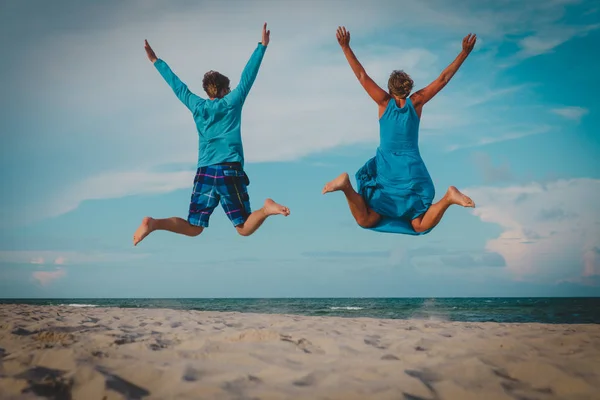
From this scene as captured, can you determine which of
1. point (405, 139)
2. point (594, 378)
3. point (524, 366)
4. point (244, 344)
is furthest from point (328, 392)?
point (405, 139)

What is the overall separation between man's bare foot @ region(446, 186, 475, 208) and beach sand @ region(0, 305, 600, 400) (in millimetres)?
1400

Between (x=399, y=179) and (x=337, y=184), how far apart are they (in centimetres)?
100

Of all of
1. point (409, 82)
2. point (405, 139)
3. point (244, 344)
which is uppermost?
point (409, 82)

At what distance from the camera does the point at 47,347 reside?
4281 millimetres

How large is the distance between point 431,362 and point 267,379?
1.54 metres

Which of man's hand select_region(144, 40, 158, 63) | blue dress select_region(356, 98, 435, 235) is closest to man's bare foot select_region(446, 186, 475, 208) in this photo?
blue dress select_region(356, 98, 435, 235)

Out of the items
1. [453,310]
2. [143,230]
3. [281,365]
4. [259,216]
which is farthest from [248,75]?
[453,310]

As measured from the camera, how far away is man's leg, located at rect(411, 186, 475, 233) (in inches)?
181

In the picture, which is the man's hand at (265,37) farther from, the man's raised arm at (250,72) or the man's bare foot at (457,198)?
the man's bare foot at (457,198)

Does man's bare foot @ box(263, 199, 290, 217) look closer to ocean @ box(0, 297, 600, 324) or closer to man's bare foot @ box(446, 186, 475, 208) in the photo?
man's bare foot @ box(446, 186, 475, 208)

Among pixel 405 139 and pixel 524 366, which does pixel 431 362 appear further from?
pixel 405 139

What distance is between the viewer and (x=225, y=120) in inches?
Answer: 207

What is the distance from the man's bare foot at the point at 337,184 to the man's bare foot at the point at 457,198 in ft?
3.34

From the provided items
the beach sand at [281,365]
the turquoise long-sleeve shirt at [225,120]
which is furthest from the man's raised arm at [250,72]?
the beach sand at [281,365]
